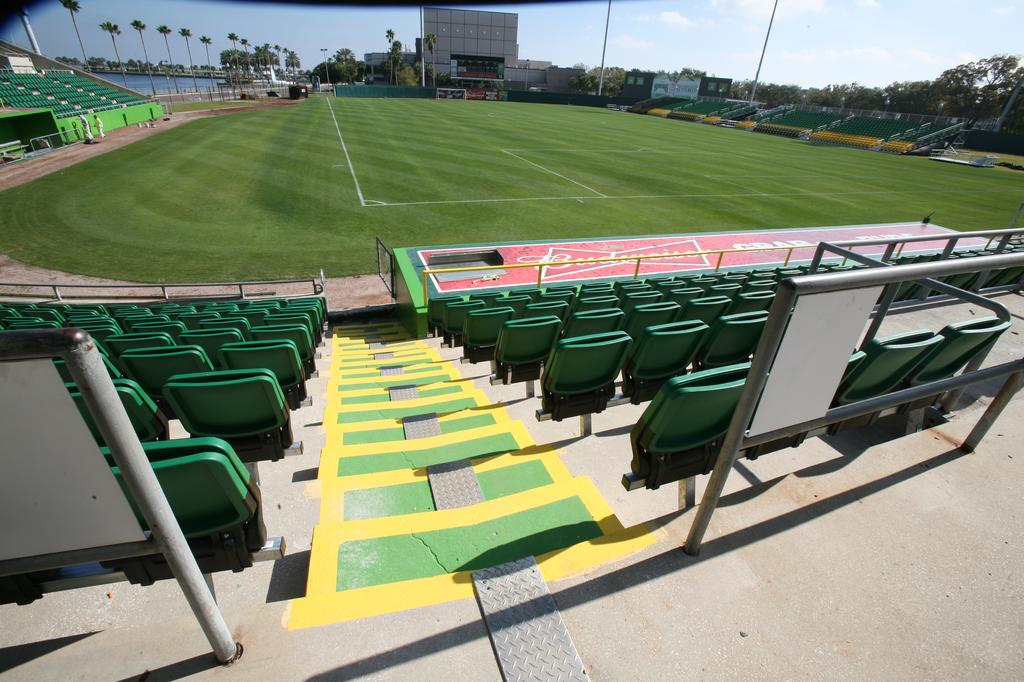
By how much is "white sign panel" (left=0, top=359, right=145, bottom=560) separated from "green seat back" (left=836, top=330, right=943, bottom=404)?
3.90 metres

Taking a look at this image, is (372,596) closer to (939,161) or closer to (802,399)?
(802,399)

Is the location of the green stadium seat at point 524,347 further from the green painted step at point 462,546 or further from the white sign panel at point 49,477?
the white sign panel at point 49,477

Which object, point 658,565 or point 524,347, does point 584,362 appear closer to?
point 524,347

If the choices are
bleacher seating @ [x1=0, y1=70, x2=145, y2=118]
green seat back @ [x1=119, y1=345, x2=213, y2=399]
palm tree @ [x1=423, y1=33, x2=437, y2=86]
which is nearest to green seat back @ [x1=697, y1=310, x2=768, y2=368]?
green seat back @ [x1=119, y1=345, x2=213, y2=399]

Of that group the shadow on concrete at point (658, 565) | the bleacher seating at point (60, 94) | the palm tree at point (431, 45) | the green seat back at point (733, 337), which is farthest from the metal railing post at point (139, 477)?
→ the palm tree at point (431, 45)

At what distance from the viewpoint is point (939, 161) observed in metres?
48.5

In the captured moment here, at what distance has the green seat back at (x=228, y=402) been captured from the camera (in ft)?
9.98

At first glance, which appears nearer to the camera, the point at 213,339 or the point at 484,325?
the point at 213,339

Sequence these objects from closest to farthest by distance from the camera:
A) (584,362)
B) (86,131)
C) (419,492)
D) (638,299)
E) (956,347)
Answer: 1. (956,347)
2. (419,492)
3. (584,362)
4. (638,299)
5. (86,131)

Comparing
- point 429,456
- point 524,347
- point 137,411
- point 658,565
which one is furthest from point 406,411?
point 658,565

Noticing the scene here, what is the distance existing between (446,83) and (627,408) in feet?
419

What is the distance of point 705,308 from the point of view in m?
5.74

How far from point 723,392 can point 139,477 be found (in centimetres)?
264

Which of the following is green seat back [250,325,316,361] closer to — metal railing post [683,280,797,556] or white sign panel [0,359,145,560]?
white sign panel [0,359,145,560]
